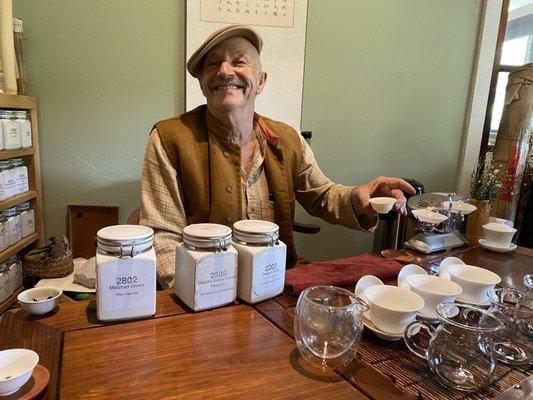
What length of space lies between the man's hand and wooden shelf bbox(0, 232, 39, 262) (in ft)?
4.85

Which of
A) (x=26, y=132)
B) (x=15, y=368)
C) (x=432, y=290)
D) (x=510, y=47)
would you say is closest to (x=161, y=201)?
(x=15, y=368)

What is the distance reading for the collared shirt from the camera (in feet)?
3.94

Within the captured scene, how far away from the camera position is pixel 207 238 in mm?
823

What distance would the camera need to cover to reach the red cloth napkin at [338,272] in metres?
1.00

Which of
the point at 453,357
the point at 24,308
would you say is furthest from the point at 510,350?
the point at 24,308

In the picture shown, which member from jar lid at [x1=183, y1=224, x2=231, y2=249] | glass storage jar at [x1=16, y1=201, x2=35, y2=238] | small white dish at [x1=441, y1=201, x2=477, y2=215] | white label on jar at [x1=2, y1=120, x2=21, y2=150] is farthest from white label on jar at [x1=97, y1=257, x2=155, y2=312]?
glass storage jar at [x1=16, y1=201, x2=35, y2=238]

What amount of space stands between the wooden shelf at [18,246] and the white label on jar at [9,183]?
23 cm

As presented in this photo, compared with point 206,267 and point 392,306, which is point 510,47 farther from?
point 206,267

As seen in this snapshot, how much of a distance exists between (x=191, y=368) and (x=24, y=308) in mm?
406

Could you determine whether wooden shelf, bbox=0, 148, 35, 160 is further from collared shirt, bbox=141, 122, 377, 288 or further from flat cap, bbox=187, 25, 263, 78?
flat cap, bbox=187, 25, 263, 78

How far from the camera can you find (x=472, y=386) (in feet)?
2.18

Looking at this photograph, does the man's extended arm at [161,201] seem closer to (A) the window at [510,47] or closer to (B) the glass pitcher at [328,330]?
(B) the glass pitcher at [328,330]

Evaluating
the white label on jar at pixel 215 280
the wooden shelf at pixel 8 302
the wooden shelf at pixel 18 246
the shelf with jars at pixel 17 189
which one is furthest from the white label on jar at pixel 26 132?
the white label on jar at pixel 215 280

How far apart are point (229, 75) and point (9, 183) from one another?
3.76 feet
